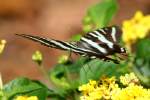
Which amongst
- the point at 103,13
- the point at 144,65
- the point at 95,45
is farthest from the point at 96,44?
the point at 103,13

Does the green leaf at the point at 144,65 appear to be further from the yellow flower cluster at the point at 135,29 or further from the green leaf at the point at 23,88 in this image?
the green leaf at the point at 23,88

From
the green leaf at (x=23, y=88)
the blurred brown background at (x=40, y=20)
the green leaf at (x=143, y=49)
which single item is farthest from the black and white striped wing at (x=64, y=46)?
the blurred brown background at (x=40, y=20)

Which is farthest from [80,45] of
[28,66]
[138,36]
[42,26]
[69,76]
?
[42,26]

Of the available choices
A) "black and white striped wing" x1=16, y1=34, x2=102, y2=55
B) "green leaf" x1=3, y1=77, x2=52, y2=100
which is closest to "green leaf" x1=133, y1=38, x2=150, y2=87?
"black and white striped wing" x1=16, y1=34, x2=102, y2=55

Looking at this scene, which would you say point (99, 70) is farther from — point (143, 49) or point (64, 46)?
point (143, 49)

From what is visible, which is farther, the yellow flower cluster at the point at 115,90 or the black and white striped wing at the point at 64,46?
the black and white striped wing at the point at 64,46

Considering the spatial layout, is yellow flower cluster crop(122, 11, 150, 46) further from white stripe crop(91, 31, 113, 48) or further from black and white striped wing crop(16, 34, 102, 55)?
black and white striped wing crop(16, 34, 102, 55)
